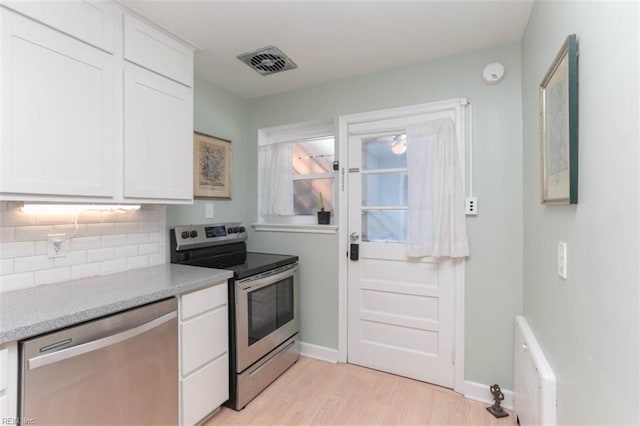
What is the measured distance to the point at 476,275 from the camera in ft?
7.09

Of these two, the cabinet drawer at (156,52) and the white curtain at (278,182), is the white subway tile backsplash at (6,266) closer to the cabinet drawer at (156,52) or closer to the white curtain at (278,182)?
the cabinet drawer at (156,52)

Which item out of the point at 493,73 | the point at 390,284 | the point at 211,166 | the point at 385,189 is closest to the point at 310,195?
the point at 385,189

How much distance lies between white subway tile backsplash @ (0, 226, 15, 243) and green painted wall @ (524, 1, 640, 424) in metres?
2.36

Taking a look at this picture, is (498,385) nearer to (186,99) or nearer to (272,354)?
(272,354)

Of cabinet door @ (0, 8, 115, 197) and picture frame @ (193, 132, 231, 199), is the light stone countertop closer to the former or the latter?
cabinet door @ (0, 8, 115, 197)

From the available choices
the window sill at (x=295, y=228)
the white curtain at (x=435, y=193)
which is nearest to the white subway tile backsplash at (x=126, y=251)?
the window sill at (x=295, y=228)

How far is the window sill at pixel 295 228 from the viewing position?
2.65 m

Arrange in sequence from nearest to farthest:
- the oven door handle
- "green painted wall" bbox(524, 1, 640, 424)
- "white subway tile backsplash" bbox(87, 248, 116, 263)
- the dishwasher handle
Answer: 1. "green painted wall" bbox(524, 1, 640, 424)
2. the dishwasher handle
3. "white subway tile backsplash" bbox(87, 248, 116, 263)
4. the oven door handle

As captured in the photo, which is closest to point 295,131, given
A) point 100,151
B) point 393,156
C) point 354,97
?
point 354,97

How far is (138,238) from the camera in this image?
2.11m

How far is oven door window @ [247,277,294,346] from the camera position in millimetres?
2189

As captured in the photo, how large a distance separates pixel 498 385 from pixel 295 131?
8.36 feet

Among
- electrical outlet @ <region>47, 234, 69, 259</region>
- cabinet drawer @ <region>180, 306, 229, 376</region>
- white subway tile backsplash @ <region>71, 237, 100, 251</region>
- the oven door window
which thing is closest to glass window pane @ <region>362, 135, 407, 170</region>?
the oven door window

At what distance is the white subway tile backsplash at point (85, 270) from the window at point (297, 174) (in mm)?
1422
